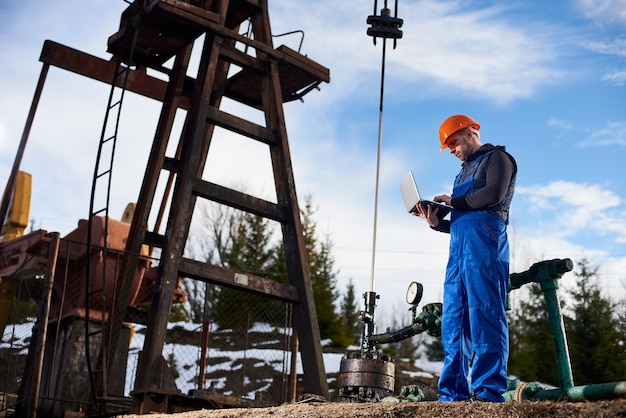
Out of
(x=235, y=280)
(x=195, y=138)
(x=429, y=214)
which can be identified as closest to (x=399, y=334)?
(x=429, y=214)

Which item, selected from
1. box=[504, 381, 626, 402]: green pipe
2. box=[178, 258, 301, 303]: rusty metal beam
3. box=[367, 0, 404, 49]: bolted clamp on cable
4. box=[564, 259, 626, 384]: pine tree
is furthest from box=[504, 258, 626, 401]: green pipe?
box=[564, 259, 626, 384]: pine tree

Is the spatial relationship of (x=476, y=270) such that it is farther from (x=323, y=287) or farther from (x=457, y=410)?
(x=323, y=287)

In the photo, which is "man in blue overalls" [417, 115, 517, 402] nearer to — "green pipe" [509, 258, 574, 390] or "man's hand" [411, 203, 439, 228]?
"man's hand" [411, 203, 439, 228]

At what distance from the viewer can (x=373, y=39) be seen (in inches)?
270

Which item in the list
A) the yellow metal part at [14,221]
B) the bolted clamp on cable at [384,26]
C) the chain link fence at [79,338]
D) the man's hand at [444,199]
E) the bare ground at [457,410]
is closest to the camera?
the bare ground at [457,410]

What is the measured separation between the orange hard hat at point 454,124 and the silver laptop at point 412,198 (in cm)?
36

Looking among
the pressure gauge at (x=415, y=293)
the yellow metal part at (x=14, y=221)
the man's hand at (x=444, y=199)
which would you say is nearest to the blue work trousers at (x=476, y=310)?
the man's hand at (x=444, y=199)

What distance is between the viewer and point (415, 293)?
16.6 ft

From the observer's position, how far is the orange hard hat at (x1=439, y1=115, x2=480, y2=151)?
4879 millimetres

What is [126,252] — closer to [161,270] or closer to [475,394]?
[161,270]

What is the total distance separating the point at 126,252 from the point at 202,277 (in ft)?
3.50

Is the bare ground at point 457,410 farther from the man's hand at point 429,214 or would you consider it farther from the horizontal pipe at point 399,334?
the man's hand at point 429,214

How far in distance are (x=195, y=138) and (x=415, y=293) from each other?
11.6 feet

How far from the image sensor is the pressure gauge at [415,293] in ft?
16.6
